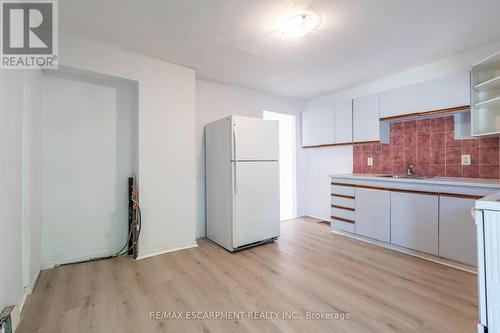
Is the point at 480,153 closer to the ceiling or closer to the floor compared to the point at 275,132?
closer to the floor

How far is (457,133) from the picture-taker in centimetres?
275

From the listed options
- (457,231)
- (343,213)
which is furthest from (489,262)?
(343,213)

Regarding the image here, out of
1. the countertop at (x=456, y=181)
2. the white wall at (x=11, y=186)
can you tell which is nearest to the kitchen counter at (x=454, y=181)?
the countertop at (x=456, y=181)

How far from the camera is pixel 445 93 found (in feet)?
8.54

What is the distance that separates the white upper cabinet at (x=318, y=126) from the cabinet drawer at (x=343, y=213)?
1153 mm

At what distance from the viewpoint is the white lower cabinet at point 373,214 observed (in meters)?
2.92

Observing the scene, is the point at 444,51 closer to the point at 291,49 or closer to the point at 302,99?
the point at 291,49

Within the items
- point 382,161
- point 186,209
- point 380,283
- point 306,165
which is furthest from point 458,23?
point 186,209

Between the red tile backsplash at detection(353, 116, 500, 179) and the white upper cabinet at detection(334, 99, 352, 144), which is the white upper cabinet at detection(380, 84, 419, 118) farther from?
the white upper cabinet at detection(334, 99, 352, 144)

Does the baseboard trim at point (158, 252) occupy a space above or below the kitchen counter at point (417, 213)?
below

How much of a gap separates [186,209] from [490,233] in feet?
9.19

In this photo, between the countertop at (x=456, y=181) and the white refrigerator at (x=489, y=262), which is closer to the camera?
the white refrigerator at (x=489, y=262)

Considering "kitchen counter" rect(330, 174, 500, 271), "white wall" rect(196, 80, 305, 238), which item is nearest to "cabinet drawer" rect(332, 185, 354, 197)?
"kitchen counter" rect(330, 174, 500, 271)

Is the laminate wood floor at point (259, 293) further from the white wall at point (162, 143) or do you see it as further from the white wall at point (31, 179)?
the white wall at point (162, 143)
